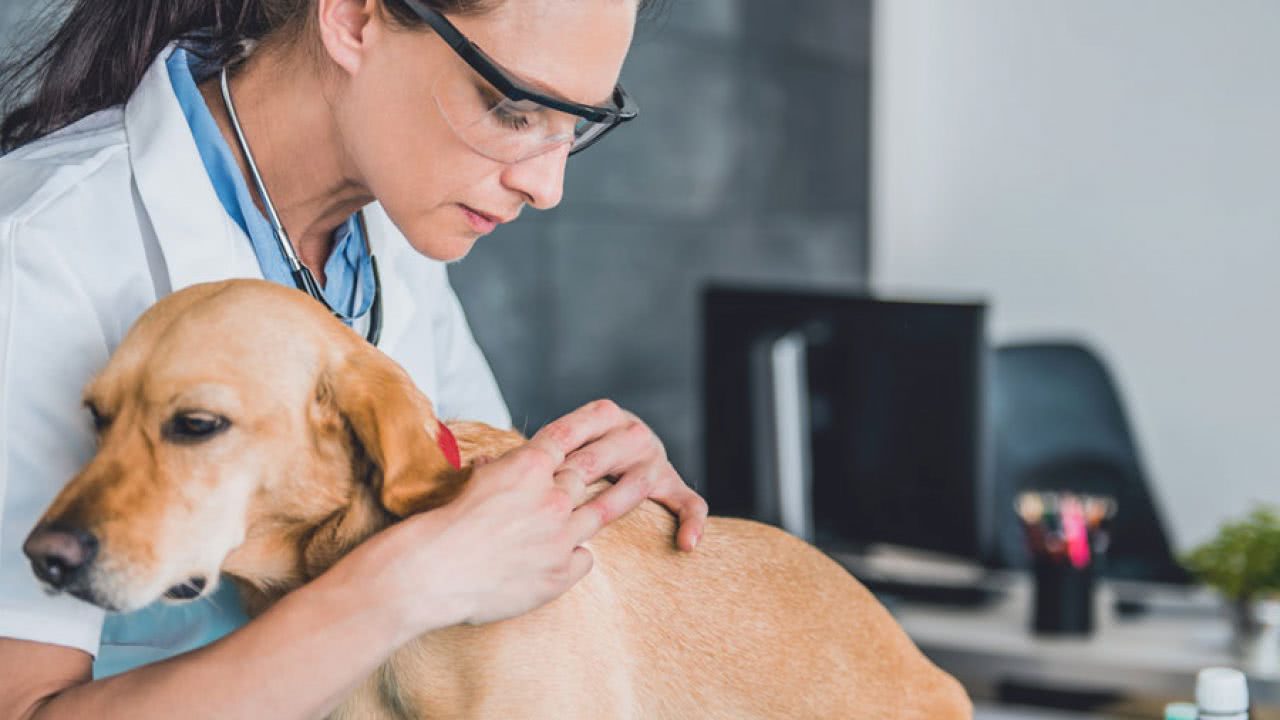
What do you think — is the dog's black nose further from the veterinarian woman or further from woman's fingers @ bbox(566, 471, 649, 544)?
woman's fingers @ bbox(566, 471, 649, 544)

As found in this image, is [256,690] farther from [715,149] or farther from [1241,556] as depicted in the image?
[715,149]

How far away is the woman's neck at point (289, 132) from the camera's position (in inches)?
44.4

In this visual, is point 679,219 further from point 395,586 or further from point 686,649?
point 395,586

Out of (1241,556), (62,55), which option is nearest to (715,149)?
(1241,556)

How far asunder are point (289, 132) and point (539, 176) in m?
0.22

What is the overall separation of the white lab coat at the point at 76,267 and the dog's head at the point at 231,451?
0.04 metres

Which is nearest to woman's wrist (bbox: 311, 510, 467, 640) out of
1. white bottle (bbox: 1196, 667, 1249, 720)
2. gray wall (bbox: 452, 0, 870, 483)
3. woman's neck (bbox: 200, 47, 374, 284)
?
woman's neck (bbox: 200, 47, 374, 284)

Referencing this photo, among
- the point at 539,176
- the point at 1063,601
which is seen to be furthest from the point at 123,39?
the point at 1063,601

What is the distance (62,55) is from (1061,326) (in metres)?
4.01

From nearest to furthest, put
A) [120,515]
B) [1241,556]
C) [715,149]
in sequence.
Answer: [120,515], [1241,556], [715,149]

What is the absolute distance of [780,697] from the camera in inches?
44.1

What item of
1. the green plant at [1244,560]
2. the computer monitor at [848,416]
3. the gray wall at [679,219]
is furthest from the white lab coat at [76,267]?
the gray wall at [679,219]

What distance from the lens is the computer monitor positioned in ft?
7.68

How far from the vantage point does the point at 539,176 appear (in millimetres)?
1087
